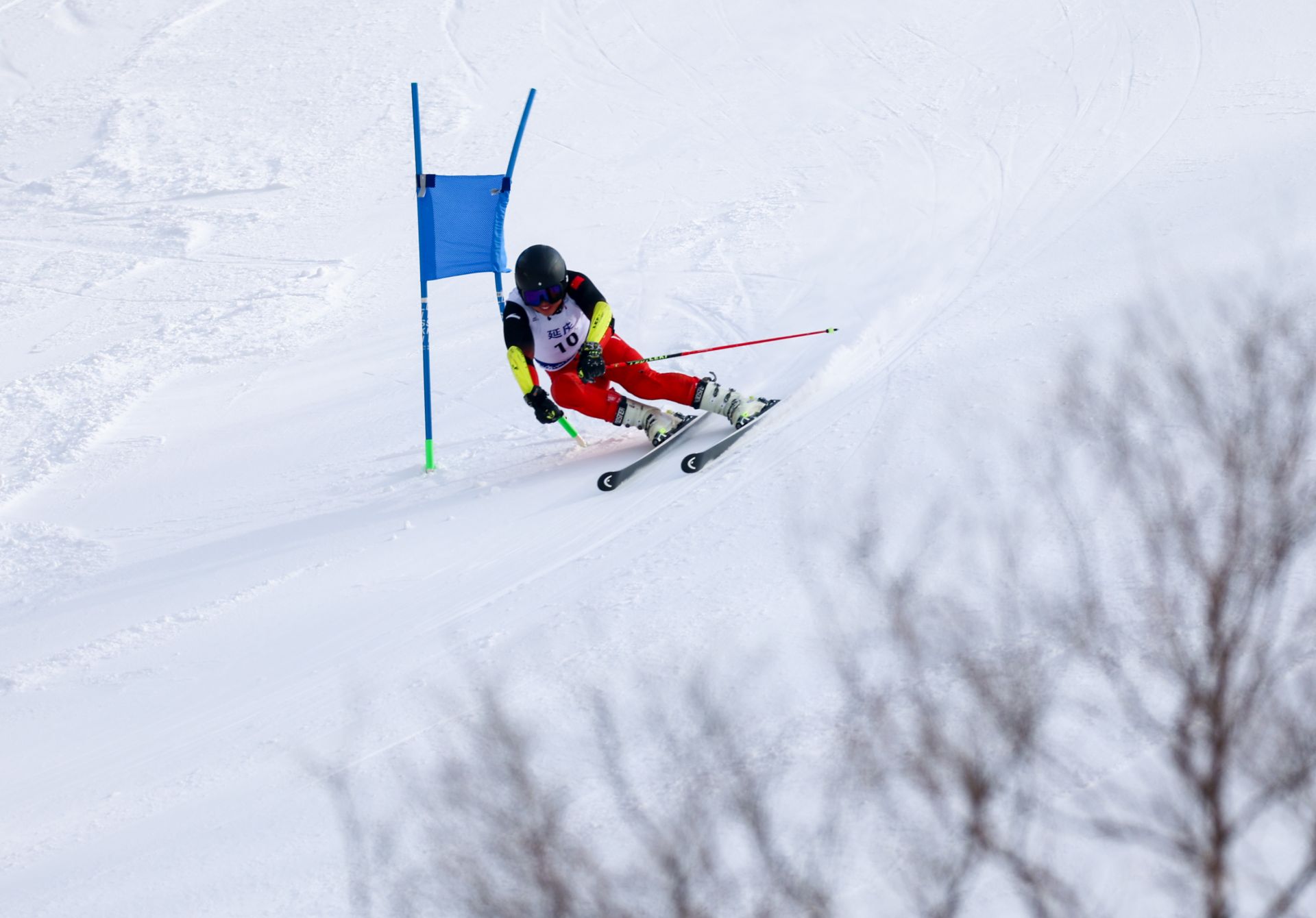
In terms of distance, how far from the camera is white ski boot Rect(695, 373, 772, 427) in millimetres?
9555

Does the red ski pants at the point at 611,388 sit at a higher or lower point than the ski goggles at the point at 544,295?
lower

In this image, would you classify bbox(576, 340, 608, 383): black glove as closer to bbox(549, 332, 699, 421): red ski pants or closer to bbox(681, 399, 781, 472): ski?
bbox(549, 332, 699, 421): red ski pants

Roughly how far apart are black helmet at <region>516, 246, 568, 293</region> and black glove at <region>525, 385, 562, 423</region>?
2.22 feet

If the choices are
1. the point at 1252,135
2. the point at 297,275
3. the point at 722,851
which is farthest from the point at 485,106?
the point at 722,851

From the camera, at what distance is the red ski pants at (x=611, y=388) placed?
960 cm

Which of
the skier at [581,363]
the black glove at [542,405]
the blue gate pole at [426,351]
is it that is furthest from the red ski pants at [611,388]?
the blue gate pole at [426,351]

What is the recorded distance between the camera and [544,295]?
929cm

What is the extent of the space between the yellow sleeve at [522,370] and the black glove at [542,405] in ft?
0.13

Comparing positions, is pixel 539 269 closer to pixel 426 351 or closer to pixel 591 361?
pixel 591 361

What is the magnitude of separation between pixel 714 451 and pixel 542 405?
1.19 meters

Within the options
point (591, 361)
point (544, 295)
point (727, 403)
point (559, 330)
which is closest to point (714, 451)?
point (727, 403)

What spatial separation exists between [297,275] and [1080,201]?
8.03 metres

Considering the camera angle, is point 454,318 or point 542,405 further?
point 454,318

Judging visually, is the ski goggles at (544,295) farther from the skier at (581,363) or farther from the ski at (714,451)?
the ski at (714,451)
